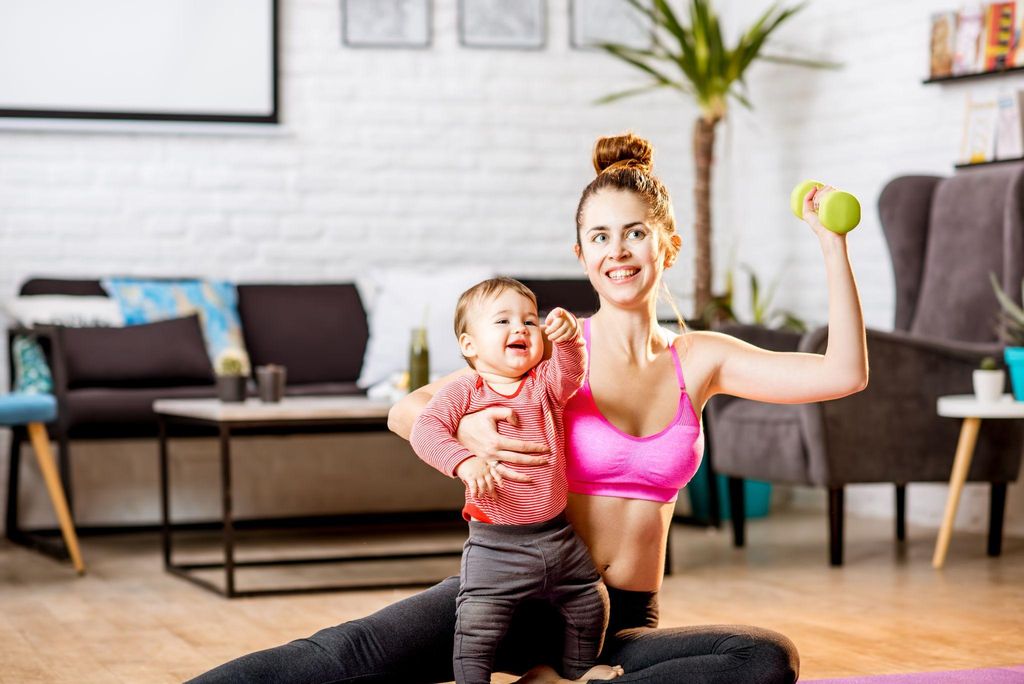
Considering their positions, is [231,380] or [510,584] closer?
[510,584]

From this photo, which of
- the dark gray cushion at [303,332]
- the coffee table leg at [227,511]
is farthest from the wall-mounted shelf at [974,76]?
the coffee table leg at [227,511]

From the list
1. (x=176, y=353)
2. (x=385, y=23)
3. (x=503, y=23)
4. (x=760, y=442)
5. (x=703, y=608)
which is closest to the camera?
(x=703, y=608)

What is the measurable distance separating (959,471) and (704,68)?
6.23 ft

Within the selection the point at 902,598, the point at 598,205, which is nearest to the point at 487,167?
the point at 902,598

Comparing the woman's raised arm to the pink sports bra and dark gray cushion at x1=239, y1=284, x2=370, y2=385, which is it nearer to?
the pink sports bra

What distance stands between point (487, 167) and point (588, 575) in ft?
12.1

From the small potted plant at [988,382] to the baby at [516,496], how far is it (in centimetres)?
206

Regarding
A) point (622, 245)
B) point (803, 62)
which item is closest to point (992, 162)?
point (803, 62)

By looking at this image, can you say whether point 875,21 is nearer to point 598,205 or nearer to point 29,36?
point 29,36

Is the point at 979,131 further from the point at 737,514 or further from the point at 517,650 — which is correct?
the point at 517,650

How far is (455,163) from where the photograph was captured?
5.38 m

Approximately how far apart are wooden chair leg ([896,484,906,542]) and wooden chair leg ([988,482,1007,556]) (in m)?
0.41

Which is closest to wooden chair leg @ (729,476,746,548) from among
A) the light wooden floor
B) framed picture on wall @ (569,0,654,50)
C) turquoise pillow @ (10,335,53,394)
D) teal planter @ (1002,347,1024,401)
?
the light wooden floor

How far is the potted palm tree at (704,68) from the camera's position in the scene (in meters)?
4.98
